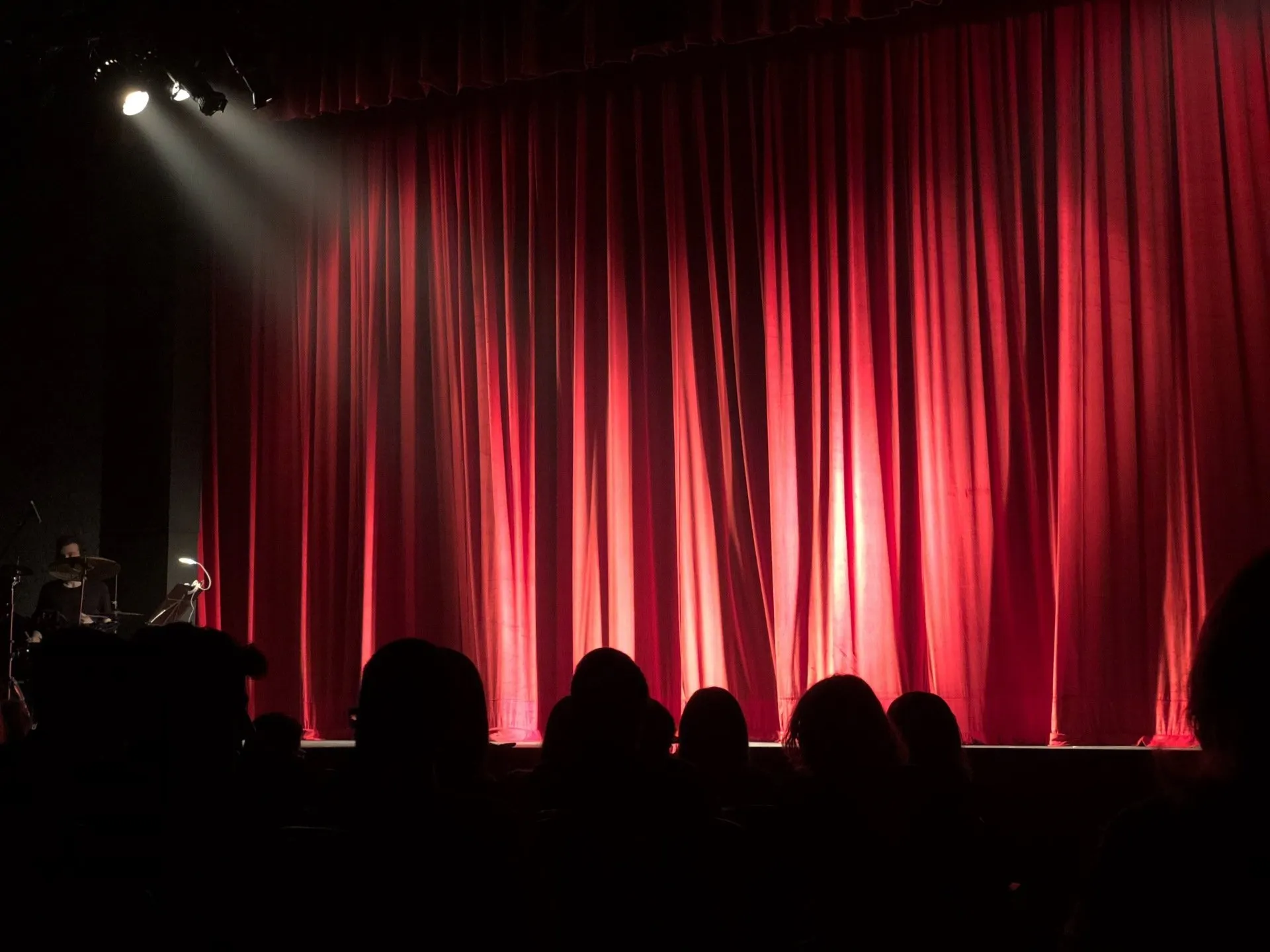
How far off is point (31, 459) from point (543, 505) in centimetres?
392

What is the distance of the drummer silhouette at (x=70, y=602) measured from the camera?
6992 mm

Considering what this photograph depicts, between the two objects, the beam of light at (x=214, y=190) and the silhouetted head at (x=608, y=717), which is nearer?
the silhouetted head at (x=608, y=717)

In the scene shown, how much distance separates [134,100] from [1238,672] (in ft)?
21.6

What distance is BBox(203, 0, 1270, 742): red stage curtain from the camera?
523 cm

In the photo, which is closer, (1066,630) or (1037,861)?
(1037,861)

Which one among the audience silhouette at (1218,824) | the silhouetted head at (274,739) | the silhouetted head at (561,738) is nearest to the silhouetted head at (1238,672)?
the audience silhouette at (1218,824)

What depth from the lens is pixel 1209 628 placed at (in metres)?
0.98

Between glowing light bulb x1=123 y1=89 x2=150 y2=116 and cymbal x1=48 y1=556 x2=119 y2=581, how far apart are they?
257 cm

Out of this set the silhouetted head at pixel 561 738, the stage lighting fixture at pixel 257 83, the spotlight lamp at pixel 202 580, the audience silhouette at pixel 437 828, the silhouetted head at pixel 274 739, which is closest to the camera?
the audience silhouette at pixel 437 828

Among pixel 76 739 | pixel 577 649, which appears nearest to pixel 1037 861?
pixel 76 739

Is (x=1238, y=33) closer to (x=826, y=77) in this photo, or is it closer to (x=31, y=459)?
(x=826, y=77)

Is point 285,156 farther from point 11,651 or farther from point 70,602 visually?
point 11,651

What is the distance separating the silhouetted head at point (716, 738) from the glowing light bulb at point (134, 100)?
5.03m

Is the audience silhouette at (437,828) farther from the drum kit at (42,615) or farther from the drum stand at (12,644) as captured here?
the drum stand at (12,644)
